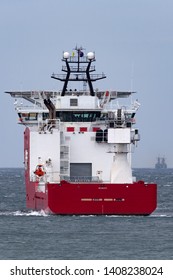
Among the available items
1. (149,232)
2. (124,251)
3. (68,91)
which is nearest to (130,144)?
(68,91)

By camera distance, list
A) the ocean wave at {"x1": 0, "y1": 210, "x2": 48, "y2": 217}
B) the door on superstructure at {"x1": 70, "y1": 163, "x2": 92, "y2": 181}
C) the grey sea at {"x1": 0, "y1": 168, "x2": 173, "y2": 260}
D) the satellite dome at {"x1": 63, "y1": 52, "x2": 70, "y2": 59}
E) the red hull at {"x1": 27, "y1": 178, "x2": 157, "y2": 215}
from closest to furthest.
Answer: the grey sea at {"x1": 0, "y1": 168, "x2": 173, "y2": 260}, the red hull at {"x1": 27, "y1": 178, "x2": 157, "y2": 215}, the ocean wave at {"x1": 0, "y1": 210, "x2": 48, "y2": 217}, the door on superstructure at {"x1": 70, "y1": 163, "x2": 92, "y2": 181}, the satellite dome at {"x1": 63, "y1": 52, "x2": 70, "y2": 59}

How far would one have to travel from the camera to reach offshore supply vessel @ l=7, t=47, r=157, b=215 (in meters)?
64.9

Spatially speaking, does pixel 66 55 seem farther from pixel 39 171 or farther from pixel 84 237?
pixel 84 237

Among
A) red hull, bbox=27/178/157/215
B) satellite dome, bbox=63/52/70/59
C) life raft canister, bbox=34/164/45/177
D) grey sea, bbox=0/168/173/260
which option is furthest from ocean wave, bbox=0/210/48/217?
satellite dome, bbox=63/52/70/59

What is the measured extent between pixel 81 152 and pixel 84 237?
15.7 meters

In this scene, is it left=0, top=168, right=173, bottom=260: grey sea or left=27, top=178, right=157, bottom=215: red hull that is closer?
left=0, top=168, right=173, bottom=260: grey sea

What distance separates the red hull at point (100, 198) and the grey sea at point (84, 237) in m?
0.43

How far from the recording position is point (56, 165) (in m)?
69.5

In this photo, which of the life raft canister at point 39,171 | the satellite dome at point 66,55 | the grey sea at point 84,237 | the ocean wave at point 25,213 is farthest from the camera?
the satellite dome at point 66,55

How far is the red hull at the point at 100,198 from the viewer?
64.5 metres

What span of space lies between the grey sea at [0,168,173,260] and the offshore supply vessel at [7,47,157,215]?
828 mm

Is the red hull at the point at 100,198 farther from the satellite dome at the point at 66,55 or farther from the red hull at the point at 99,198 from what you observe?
the satellite dome at the point at 66,55

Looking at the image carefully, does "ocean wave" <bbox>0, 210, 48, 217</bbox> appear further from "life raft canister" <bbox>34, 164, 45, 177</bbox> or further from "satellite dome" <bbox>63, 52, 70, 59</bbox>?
"satellite dome" <bbox>63, 52, 70, 59</bbox>

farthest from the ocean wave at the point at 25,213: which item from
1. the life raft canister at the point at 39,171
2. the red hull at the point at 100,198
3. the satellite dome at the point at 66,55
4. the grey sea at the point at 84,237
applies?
the satellite dome at the point at 66,55
